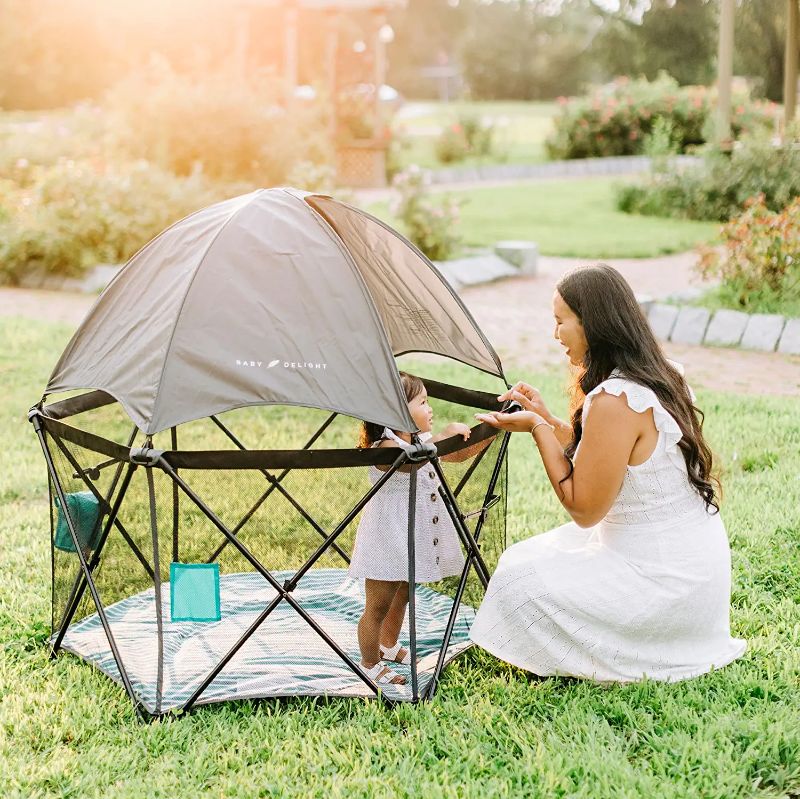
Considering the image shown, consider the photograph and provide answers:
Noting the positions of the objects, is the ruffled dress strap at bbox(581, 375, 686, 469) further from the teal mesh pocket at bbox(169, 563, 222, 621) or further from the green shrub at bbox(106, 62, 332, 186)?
the green shrub at bbox(106, 62, 332, 186)

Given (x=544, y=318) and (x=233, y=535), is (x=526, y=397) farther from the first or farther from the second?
(x=544, y=318)

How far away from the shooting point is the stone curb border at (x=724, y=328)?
282 inches

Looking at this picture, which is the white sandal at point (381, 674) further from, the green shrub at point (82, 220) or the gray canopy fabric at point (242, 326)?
the green shrub at point (82, 220)

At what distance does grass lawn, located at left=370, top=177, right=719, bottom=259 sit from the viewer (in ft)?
37.5

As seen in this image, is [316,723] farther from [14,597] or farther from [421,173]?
[421,173]

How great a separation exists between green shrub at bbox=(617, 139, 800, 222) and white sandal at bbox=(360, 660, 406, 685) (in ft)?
33.1

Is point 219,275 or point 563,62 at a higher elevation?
point 563,62

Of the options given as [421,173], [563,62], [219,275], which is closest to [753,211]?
[421,173]

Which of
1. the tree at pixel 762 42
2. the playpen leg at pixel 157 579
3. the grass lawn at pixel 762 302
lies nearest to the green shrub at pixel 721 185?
the grass lawn at pixel 762 302

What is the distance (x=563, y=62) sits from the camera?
37.7 meters

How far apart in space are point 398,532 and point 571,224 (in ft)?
36.2

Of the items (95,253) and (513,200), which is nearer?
(95,253)

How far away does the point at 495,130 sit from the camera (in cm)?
2212

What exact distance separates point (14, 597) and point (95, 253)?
6648mm
